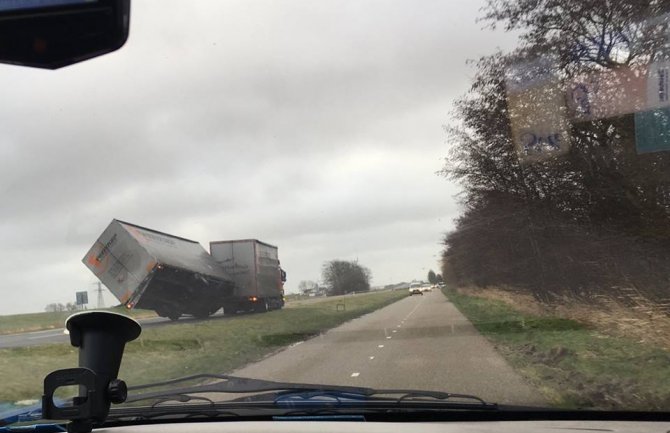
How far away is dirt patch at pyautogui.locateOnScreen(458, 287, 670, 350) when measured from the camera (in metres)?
10.5

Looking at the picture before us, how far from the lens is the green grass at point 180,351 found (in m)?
10.6

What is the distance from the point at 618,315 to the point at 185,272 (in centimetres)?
1359

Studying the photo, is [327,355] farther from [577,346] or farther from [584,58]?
[584,58]

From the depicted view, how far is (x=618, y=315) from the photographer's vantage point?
12.6 m

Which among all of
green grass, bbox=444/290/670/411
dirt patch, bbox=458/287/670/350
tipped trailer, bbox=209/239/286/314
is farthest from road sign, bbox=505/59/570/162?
tipped trailer, bbox=209/239/286/314

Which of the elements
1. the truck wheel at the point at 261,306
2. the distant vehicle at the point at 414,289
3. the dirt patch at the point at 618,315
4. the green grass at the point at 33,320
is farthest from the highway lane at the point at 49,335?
the distant vehicle at the point at 414,289

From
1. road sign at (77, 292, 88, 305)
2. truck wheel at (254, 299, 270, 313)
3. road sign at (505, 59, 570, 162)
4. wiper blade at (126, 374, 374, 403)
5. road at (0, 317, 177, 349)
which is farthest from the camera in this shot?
truck wheel at (254, 299, 270, 313)

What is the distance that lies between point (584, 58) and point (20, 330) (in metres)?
22.2

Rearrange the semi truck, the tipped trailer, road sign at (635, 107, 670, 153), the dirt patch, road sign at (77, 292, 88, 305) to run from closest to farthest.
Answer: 1. road sign at (635, 107, 670, 153)
2. road sign at (77, 292, 88, 305)
3. the dirt patch
4. the semi truck
5. the tipped trailer

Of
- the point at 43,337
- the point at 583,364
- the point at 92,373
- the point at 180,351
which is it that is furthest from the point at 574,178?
the point at 43,337

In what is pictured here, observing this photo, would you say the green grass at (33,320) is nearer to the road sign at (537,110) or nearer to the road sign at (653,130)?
the road sign at (537,110)

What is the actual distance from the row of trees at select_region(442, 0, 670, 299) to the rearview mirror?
643 cm

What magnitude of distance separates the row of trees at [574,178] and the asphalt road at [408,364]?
9.61 ft

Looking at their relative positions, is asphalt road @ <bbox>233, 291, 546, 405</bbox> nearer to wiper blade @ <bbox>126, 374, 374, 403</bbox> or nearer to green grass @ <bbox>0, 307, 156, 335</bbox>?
wiper blade @ <bbox>126, 374, 374, 403</bbox>
